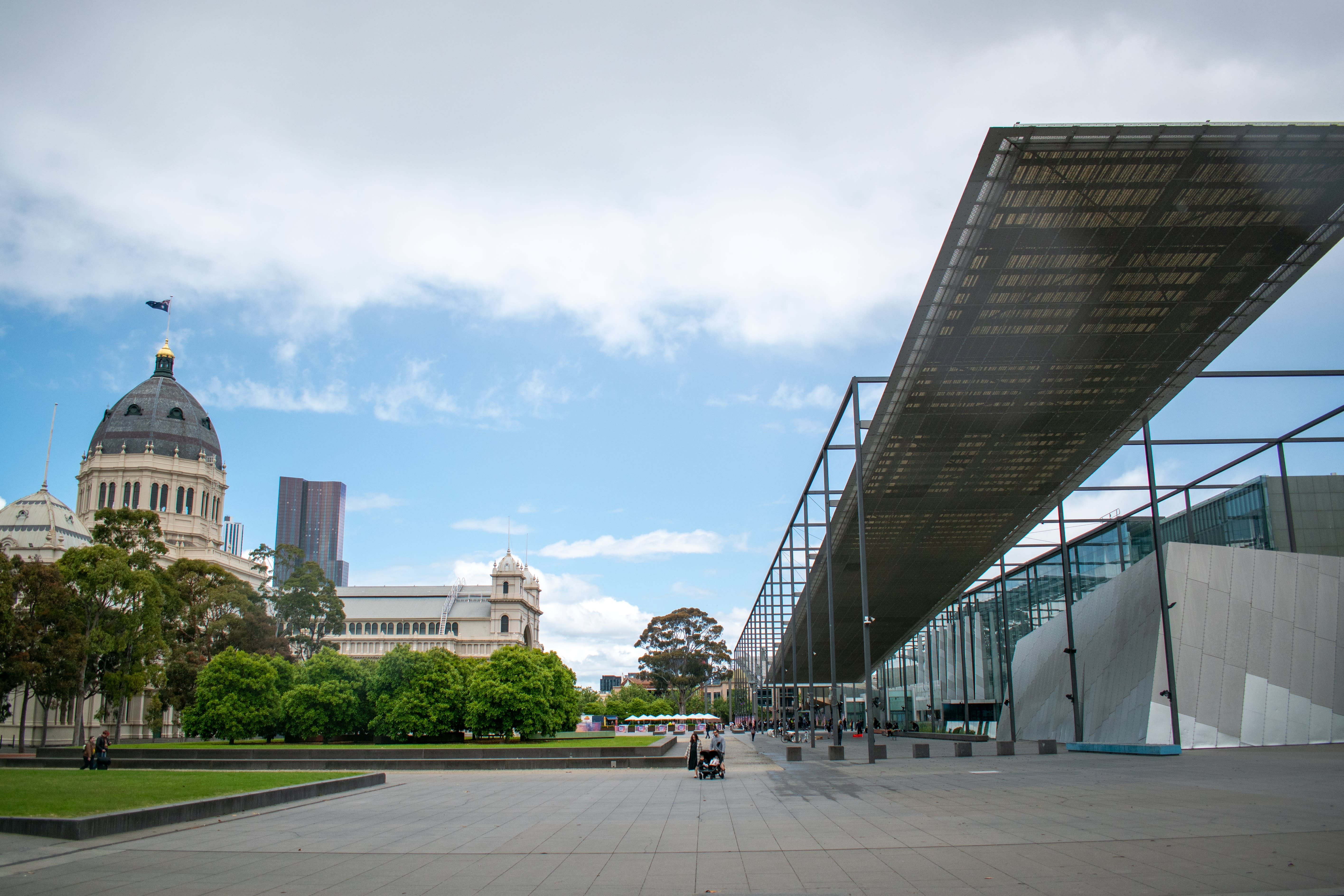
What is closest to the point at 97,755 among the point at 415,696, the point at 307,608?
the point at 415,696

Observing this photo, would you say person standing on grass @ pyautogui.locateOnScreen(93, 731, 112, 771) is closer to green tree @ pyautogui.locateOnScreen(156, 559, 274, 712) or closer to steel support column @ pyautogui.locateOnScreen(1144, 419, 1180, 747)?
green tree @ pyautogui.locateOnScreen(156, 559, 274, 712)

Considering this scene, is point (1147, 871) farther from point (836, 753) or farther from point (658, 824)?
point (836, 753)

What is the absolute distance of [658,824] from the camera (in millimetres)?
14383

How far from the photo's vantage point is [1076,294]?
82.9 feet

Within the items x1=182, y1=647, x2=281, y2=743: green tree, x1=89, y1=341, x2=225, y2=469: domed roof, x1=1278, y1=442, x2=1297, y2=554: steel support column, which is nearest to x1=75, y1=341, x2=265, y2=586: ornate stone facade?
x1=89, y1=341, x2=225, y2=469: domed roof

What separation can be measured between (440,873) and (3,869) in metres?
5.15

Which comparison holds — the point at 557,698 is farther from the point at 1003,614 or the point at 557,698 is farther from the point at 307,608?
the point at 307,608

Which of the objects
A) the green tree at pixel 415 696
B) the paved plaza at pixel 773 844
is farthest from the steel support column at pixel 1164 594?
the green tree at pixel 415 696

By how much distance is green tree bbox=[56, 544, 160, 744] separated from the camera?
4528 centimetres

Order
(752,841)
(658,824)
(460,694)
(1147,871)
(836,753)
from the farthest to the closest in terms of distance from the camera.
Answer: (460,694) < (836,753) < (658,824) < (752,841) < (1147,871)

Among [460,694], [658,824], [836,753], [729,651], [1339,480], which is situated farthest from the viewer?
[729,651]

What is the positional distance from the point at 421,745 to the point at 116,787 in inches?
962

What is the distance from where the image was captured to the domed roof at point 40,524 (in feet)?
246

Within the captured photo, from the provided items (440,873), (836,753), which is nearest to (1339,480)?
(836,753)
